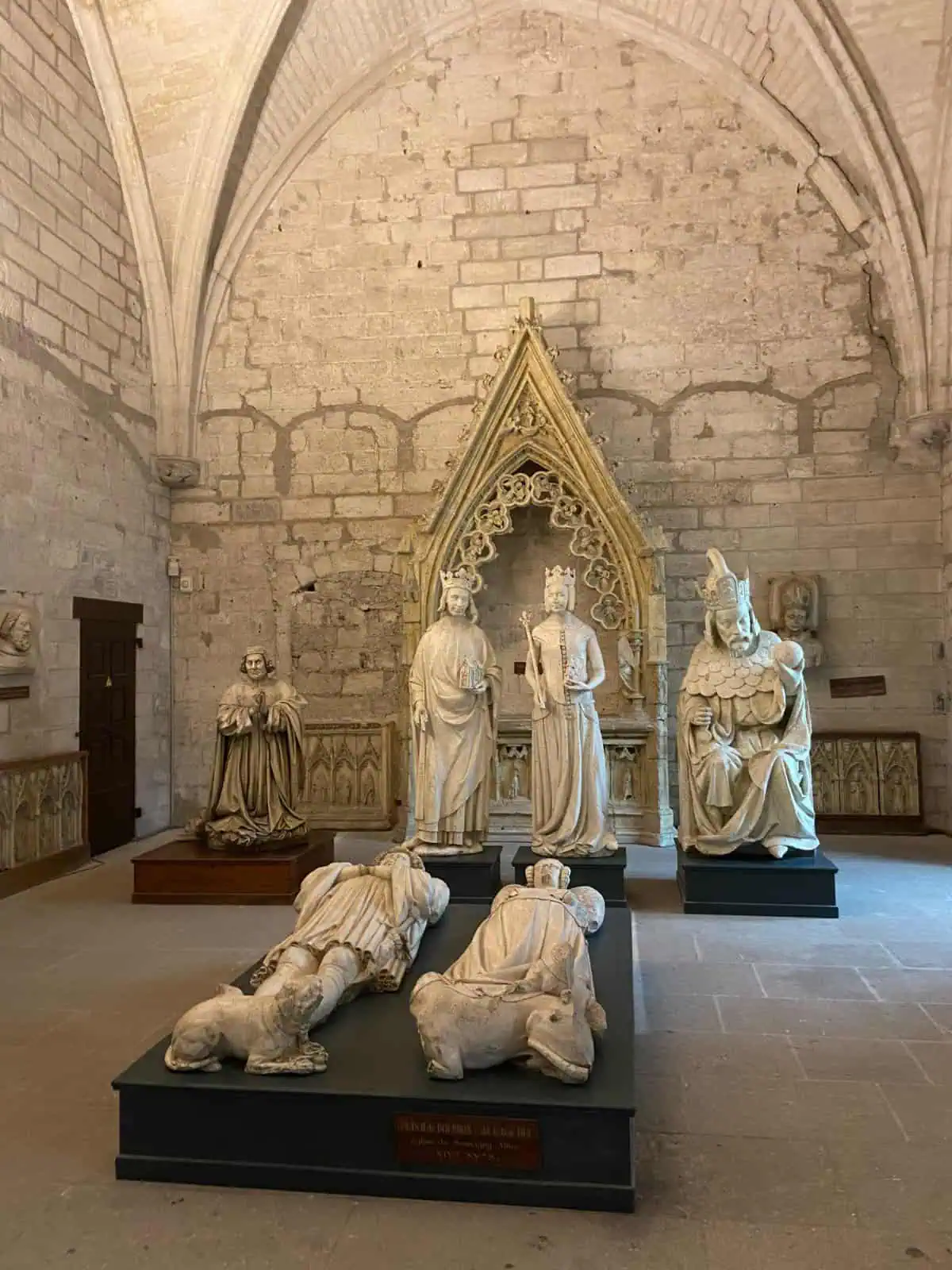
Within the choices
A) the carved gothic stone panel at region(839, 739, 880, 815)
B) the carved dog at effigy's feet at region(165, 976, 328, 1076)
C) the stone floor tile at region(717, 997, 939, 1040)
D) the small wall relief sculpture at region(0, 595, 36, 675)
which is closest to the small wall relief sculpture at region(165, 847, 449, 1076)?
the carved dog at effigy's feet at region(165, 976, 328, 1076)

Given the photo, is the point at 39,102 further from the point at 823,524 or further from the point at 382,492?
the point at 823,524

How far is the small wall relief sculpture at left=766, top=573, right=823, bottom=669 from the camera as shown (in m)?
7.53

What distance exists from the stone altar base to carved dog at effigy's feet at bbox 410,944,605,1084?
0.16 ft

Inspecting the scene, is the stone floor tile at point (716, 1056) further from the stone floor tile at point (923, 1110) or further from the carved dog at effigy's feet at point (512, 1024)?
the carved dog at effigy's feet at point (512, 1024)

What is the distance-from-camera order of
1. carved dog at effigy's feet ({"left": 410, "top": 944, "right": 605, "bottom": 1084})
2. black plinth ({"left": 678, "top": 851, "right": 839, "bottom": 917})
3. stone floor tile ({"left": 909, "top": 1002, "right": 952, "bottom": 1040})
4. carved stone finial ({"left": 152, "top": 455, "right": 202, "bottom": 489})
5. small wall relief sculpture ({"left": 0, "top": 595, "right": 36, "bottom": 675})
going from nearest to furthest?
carved dog at effigy's feet ({"left": 410, "top": 944, "right": 605, "bottom": 1084}) < stone floor tile ({"left": 909, "top": 1002, "right": 952, "bottom": 1040}) < black plinth ({"left": 678, "top": 851, "right": 839, "bottom": 917}) < small wall relief sculpture ({"left": 0, "top": 595, "right": 36, "bottom": 675}) < carved stone finial ({"left": 152, "top": 455, "right": 202, "bottom": 489})

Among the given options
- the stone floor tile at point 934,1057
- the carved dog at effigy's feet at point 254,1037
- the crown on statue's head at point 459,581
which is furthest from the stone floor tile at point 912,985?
the crown on statue's head at point 459,581

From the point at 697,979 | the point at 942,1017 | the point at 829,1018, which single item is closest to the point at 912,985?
the point at 942,1017

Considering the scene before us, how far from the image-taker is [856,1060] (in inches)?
131

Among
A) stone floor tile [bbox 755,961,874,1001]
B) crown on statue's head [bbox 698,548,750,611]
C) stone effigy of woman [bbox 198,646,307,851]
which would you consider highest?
crown on statue's head [bbox 698,548,750,611]

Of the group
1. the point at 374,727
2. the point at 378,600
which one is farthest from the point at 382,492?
the point at 374,727

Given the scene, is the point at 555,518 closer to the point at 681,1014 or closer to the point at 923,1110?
the point at 681,1014

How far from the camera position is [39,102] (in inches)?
267

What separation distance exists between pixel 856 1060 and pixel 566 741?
8.17ft

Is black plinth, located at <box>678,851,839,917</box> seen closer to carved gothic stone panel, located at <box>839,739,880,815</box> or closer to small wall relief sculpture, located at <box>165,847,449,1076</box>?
small wall relief sculpture, located at <box>165,847,449,1076</box>
